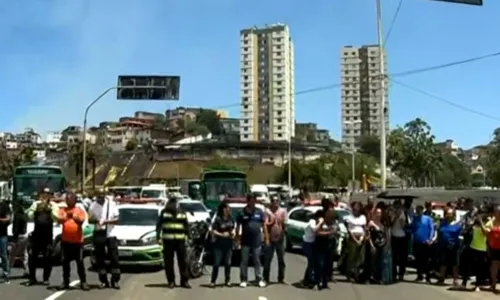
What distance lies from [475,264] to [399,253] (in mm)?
1821

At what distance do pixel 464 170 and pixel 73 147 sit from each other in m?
62.9

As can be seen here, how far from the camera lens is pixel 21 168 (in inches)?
1554

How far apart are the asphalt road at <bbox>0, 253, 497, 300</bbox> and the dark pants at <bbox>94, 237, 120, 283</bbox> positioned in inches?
12.5

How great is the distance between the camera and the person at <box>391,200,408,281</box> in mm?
18016

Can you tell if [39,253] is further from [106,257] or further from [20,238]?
[20,238]

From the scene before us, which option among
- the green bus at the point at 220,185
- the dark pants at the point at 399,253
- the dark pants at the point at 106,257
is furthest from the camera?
the green bus at the point at 220,185

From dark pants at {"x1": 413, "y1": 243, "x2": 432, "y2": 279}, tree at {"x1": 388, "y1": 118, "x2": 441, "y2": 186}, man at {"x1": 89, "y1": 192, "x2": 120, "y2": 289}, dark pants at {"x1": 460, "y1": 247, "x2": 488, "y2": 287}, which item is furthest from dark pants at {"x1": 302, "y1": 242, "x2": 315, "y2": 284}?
tree at {"x1": 388, "y1": 118, "x2": 441, "y2": 186}

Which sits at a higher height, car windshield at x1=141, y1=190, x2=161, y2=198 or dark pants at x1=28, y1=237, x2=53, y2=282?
car windshield at x1=141, y1=190, x2=161, y2=198

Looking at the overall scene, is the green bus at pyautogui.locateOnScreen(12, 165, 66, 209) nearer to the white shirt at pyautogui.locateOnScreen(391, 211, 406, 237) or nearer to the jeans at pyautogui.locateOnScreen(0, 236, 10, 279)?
the jeans at pyautogui.locateOnScreen(0, 236, 10, 279)

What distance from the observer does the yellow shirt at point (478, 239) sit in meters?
16.7

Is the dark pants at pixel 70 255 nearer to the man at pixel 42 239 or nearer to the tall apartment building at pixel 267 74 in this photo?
the man at pixel 42 239

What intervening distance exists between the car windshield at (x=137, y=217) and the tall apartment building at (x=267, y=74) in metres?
57.6

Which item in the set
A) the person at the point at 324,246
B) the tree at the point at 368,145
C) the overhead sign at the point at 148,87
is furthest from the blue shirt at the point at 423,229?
the tree at the point at 368,145

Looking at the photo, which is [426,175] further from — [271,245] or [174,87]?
[271,245]
